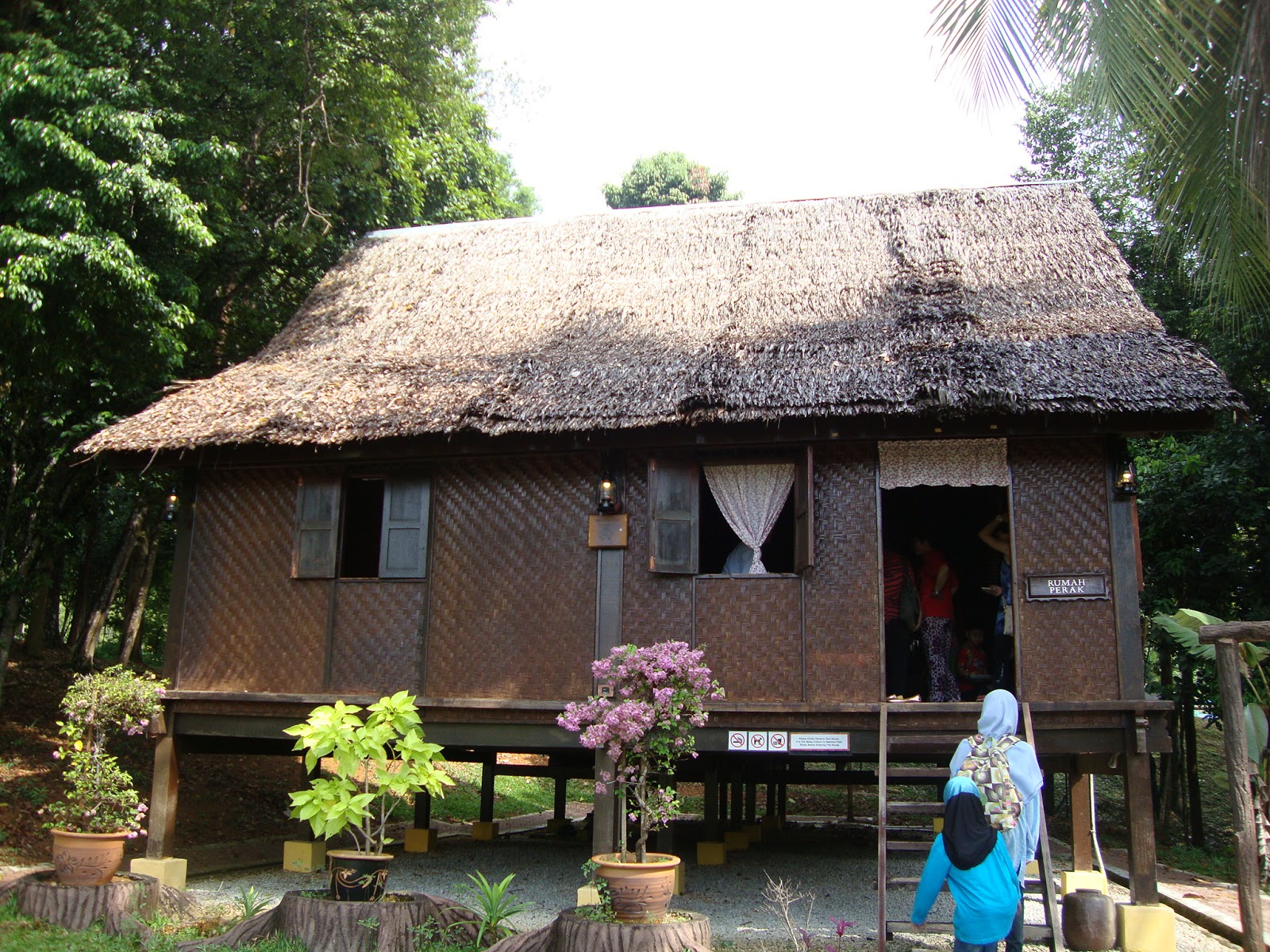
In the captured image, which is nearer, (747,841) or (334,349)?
(334,349)

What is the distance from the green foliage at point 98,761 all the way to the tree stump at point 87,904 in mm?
409

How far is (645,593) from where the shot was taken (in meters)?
8.23

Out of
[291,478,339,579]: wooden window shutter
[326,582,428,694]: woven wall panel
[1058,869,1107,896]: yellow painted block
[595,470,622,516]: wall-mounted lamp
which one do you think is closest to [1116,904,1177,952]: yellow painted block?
[1058,869,1107,896]: yellow painted block

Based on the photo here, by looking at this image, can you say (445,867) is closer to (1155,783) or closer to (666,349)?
(666,349)

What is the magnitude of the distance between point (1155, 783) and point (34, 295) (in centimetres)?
1530

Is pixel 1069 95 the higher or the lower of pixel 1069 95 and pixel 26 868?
the higher

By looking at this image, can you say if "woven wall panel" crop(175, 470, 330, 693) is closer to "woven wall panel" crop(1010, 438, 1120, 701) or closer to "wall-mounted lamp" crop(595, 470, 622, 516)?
"wall-mounted lamp" crop(595, 470, 622, 516)

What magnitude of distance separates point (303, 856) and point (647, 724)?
17.5ft

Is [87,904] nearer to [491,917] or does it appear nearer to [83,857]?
[83,857]

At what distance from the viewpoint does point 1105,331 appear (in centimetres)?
819

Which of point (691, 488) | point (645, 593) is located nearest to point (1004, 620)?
point (691, 488)

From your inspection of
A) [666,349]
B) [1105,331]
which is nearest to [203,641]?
[666,349]

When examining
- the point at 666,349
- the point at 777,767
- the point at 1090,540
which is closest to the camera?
the point at 1090,540

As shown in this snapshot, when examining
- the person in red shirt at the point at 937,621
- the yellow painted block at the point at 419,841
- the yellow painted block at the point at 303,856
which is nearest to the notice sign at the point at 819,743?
the person in red shirt at the point at 937,621
